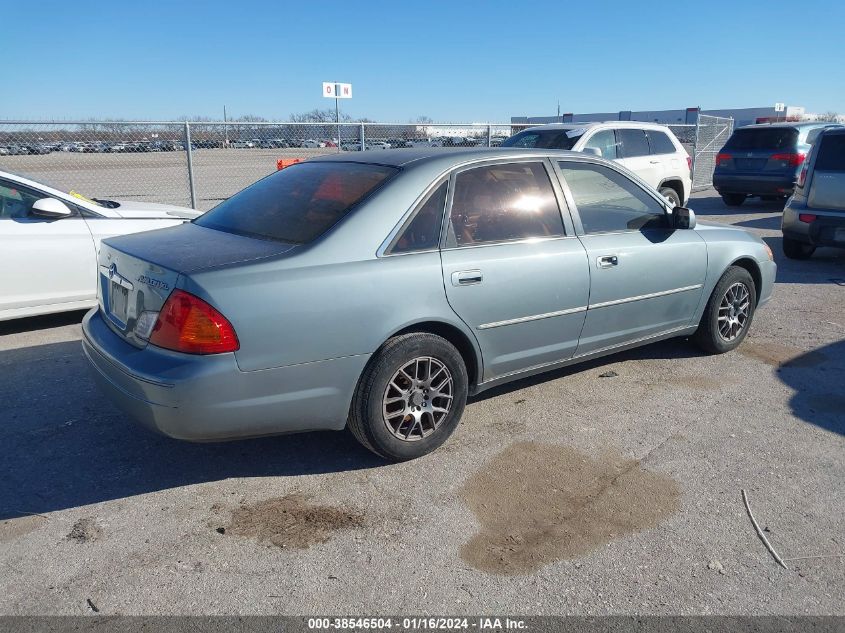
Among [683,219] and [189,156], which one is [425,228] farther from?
[189,156]

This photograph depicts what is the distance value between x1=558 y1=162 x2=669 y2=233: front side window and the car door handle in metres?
1.02

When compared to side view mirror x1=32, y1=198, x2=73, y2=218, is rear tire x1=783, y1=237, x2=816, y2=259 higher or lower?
lower

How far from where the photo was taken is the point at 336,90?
61.3 feet

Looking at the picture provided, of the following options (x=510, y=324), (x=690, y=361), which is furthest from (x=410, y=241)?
(x=690, y=361)

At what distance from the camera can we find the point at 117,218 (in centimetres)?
621

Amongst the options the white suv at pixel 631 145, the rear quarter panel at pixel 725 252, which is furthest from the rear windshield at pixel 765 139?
the rear quarter panel at pixel 725 252

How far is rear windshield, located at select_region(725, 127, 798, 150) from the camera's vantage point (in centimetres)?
1325

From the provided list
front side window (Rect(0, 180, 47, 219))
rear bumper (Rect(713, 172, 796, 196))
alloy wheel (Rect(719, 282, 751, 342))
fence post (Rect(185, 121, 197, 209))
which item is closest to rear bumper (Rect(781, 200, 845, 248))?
alloy wheel (Rect(719, 282, 751, 342))

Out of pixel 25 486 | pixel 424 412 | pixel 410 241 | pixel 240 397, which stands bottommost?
pixel 25 486

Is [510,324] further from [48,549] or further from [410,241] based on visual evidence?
[48,549]

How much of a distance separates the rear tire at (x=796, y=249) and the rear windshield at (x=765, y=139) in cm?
493

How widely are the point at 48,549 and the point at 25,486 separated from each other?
64 centimetres

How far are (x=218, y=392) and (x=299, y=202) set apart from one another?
1.29 m

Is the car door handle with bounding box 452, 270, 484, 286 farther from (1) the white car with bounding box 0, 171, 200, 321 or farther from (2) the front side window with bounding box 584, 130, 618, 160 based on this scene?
(2) the front side window with bounding box 584, 130, 618, 160
